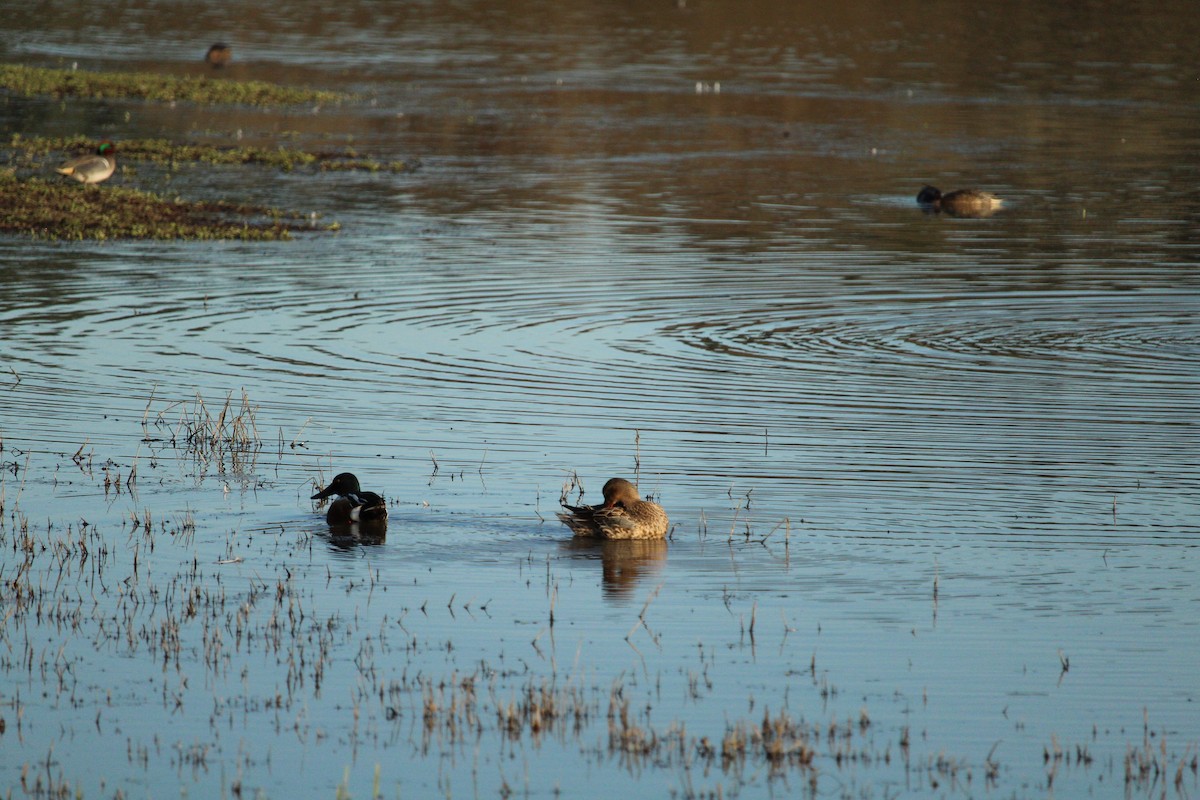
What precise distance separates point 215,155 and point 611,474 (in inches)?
938

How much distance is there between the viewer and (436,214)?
3052cm

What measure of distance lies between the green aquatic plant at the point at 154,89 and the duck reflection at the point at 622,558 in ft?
119

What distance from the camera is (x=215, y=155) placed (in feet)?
117

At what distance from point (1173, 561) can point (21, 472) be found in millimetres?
8285

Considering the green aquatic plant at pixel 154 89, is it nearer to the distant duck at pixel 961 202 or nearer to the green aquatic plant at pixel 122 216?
the green aquatic plant at pixel 122 216

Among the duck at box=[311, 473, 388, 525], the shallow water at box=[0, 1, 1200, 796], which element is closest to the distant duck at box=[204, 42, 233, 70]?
the shallow water at box=[0, 1, 1200, 796]

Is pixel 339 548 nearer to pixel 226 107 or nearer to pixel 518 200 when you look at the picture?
pixel 518 200

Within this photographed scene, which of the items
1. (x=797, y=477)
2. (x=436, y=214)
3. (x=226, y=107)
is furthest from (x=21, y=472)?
(x=226, y=107)

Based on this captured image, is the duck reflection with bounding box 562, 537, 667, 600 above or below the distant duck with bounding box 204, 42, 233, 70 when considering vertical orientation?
below

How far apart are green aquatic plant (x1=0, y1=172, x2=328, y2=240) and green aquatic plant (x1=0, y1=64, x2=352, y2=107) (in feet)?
53.1

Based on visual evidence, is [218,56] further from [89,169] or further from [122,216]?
[122,216]

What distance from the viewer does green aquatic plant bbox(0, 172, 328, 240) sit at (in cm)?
2767

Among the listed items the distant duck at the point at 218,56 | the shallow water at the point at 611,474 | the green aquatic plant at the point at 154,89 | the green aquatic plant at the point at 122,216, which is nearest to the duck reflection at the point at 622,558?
the shallow water at the point at 611,474

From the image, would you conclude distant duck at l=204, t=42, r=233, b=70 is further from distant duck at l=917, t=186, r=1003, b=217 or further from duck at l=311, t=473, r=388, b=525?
duck at l=311, t=473, r=388, b=525
